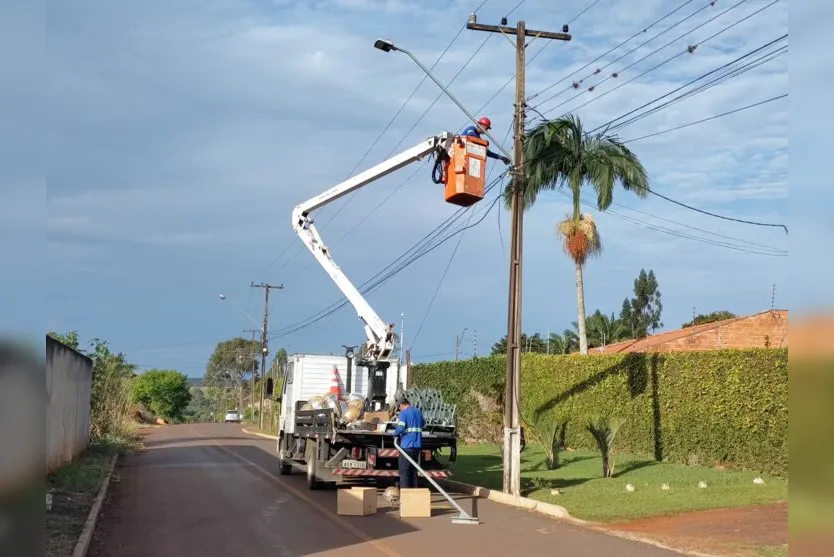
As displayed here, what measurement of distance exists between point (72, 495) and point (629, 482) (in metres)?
10.8

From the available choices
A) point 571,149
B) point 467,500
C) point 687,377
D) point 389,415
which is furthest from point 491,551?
point 571,149

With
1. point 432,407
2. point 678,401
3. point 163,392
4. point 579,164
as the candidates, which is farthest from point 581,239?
point 163,392

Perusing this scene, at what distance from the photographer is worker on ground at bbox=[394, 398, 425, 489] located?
588 inches

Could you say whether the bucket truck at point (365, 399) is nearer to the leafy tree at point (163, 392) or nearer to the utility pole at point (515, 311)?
the utility pole at point (515, 311)

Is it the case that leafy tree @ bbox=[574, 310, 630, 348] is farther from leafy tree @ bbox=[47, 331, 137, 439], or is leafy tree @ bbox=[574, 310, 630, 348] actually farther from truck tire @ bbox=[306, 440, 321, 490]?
truck tire @ bbox=[306, 440, 321, 490]

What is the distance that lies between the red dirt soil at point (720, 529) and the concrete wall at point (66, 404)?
31.2ft

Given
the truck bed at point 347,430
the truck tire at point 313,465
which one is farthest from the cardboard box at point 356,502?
the truck tire at point 313,465

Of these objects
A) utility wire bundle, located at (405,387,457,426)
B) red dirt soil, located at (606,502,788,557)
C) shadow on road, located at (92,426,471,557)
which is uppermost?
utility wire bundle, located at (405,387,457,426)

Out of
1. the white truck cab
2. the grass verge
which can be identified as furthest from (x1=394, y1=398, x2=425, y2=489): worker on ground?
the grass verge

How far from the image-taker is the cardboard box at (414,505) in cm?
1364

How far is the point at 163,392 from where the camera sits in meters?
103

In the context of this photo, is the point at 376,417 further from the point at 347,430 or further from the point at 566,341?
the point at 566,341

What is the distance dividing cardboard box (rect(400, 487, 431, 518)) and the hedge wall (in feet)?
20.1

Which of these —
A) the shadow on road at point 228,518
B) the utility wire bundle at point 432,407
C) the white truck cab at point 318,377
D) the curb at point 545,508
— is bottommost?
the shadow on road at point 228,518
